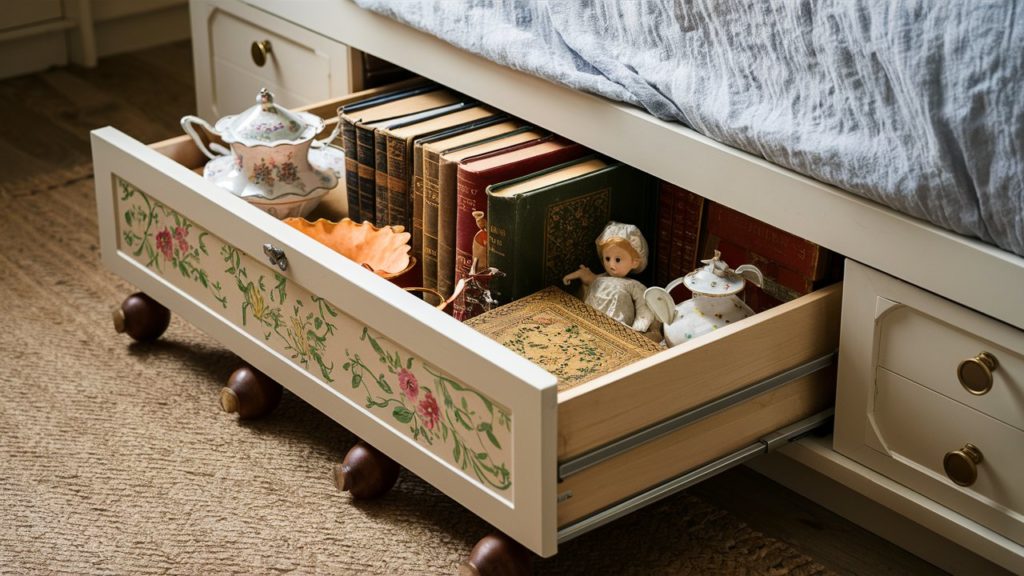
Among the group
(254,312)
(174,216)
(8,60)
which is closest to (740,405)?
(254,312)

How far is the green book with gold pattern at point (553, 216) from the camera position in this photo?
1.30 meters

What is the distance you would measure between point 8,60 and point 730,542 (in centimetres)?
191

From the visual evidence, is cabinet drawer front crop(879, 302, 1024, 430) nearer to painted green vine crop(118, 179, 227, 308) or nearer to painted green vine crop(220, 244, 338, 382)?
painted green vine crop(220, 244, 338, 382)

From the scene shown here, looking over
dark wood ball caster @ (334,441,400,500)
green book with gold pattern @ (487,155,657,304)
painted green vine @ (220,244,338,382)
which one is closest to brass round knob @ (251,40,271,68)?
painted green vine @ (220,244,338,382)

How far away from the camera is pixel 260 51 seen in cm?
188

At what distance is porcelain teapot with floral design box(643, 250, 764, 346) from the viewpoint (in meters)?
1.24

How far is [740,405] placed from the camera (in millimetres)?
1172

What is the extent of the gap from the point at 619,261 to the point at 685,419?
0.84 feet

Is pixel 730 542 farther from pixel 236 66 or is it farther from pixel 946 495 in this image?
pixel 236 66

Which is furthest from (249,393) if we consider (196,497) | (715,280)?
(715,280)

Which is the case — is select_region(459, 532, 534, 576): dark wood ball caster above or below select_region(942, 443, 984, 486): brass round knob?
below

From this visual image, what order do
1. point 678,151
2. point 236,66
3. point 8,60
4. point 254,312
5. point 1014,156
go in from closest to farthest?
point 1014,156 → point 678,151 → point 254,312 → point 236,66 → point 8,60

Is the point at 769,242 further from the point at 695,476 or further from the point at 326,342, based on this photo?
the point at 326,342

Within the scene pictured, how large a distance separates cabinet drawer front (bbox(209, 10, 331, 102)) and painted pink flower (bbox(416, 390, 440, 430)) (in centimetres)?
76
